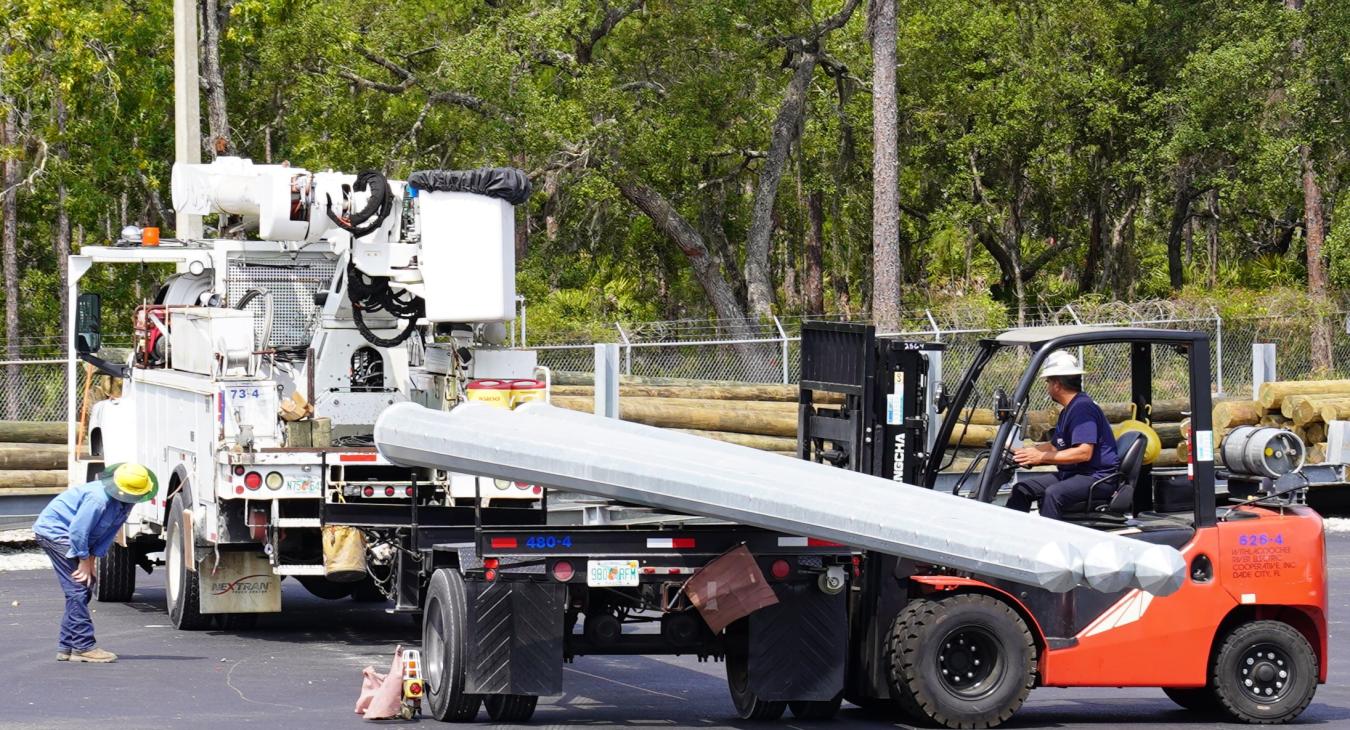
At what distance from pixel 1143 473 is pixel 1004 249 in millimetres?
29803

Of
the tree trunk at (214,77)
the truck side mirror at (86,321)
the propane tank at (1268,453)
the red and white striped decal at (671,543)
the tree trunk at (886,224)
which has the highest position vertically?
the tree trunk at (214,77)

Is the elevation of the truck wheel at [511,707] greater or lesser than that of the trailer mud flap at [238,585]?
lesser

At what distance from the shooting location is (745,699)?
10148 mm

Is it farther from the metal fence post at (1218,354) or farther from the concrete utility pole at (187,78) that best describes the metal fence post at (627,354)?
the metal fence post at (1218,354)

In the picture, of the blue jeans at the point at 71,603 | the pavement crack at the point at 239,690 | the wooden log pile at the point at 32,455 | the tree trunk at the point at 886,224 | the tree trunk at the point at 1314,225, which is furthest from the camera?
the tree trunk at the point at 1314,225

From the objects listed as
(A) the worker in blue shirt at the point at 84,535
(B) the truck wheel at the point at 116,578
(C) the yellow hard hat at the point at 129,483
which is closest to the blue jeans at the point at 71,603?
(A) the worker in blue shirt at the point at 84,535

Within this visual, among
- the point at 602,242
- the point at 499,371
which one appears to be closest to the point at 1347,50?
the point at 602,242

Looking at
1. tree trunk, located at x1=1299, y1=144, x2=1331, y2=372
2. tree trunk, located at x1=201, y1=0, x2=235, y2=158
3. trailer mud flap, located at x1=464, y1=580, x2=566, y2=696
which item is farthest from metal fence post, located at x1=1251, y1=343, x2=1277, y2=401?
trailer mud flap, located at x1=464, y1=580, x2=566, y2=696

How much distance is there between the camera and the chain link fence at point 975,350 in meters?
24.3

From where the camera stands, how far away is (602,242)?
125 feet

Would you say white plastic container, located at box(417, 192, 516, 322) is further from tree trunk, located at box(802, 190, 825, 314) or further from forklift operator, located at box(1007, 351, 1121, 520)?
tree trunk, located at box(802, 190, 825, 314)

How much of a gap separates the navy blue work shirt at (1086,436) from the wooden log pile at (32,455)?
1334 cm

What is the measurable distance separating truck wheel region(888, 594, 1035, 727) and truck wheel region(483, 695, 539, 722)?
1.96 m

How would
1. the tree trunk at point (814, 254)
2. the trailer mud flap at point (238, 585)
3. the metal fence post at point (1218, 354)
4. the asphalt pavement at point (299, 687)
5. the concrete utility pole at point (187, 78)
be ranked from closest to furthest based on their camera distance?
1. the asphalt pavement at point (299, 687)
2. the trailer mud flap at point (238, 585)
3. the concrete utility pole at point (187, 78)
4. the metal fence post at point (1218, 354)
5. the tree trunk at point (814, 254)
